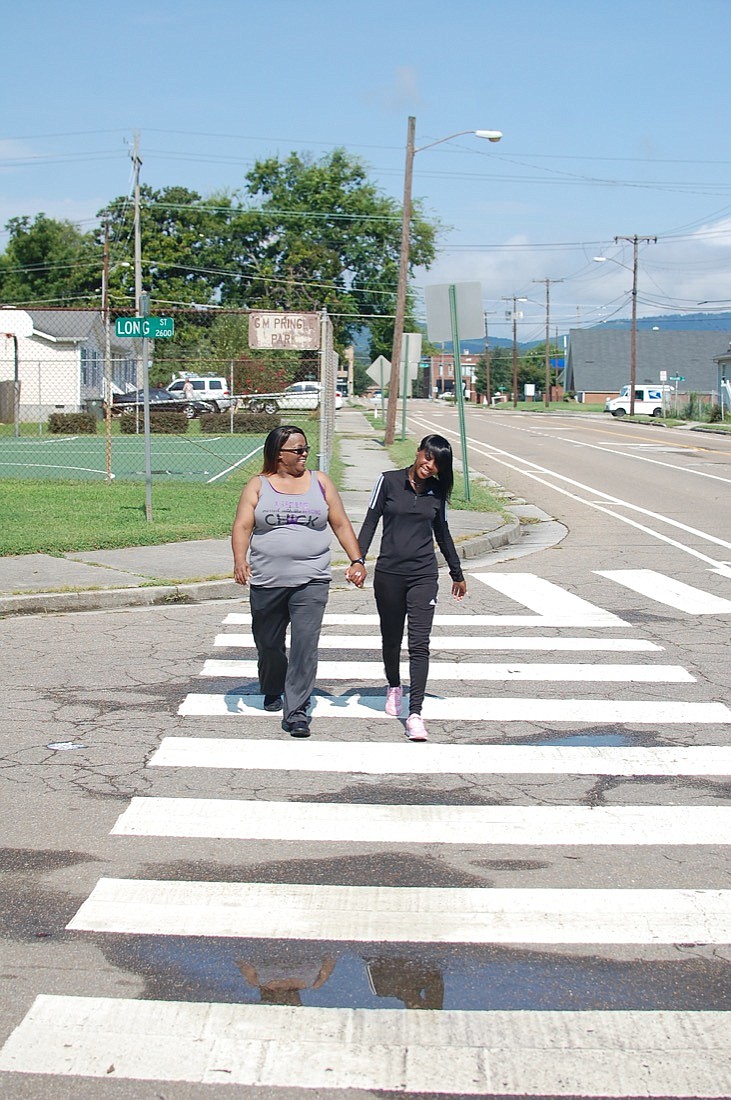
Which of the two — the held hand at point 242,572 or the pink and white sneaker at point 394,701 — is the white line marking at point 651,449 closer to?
the pink and white sneaker at point 394,701

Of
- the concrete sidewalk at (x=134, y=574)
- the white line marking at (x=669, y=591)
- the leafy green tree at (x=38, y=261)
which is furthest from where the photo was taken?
→ the leafy green tree at (x=38, y=261)

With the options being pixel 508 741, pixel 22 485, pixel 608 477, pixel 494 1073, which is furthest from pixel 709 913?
pixel 608 477

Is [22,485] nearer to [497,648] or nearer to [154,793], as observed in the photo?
[497,648]

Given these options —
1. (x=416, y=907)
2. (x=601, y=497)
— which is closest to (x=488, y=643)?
(x=416, y=907)

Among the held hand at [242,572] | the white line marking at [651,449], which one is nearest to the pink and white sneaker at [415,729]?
the held hand at [242,572]

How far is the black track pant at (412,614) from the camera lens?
6.94 m

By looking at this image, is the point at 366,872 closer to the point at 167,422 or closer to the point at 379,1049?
the point at 379,1049

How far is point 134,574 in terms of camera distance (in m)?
12.0

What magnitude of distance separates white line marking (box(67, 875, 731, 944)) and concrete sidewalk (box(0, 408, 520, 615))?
6.37 m

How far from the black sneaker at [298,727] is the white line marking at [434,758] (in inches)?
3.5

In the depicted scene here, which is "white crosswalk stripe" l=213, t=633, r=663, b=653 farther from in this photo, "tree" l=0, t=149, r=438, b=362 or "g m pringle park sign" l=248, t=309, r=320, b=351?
"tree" l=0, t=149, r=438, b=362

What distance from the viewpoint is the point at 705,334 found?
413ft

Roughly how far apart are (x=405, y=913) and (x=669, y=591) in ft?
26.5

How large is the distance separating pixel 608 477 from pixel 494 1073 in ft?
76.1
